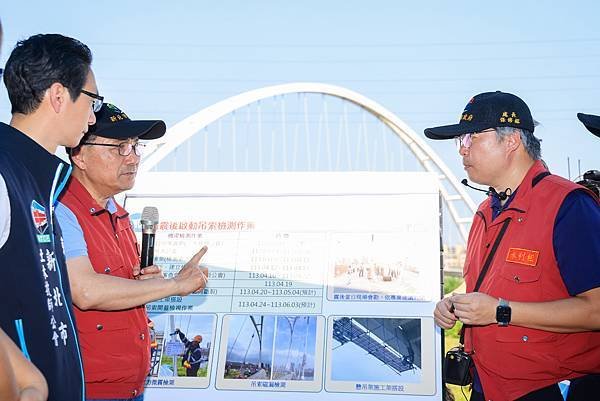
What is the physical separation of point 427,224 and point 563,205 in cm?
133

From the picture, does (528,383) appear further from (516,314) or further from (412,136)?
(412,136)

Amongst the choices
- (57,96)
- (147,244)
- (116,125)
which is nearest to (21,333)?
(57,96)

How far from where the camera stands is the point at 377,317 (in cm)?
405

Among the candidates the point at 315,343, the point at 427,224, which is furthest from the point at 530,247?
the point at 315,343

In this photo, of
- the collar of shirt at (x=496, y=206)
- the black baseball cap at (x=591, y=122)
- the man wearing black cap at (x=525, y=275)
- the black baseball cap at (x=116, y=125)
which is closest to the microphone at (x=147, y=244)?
the black baseball cap at (x=116, y=125)

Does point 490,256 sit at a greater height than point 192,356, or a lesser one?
greater

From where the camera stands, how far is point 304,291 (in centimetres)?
425

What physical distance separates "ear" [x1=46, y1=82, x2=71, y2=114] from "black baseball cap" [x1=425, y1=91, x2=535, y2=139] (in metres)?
1.72

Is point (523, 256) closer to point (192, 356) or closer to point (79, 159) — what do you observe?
point (79, 159)

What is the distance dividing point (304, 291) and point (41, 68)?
239 centimetres

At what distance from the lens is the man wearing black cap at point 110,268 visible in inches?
111

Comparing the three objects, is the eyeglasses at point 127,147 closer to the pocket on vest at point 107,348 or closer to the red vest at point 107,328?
the red vest at point 107,328

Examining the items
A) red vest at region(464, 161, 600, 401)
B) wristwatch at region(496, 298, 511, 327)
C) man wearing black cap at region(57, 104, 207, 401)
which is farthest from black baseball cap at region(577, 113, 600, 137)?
man wearing black cap at region(57, 104, 207, 401)

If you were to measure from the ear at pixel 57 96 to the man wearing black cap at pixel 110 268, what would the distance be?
78 cm
